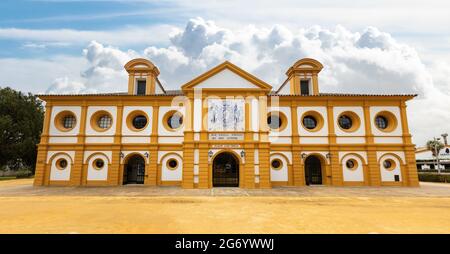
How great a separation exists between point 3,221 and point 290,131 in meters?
21.2

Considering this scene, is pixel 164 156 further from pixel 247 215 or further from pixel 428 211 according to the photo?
pixel 428 211

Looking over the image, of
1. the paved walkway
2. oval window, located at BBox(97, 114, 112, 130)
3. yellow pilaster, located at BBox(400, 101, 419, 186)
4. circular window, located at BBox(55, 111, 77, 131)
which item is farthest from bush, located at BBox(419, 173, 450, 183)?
circular window, located at BBox(55, 111, 77, 131)

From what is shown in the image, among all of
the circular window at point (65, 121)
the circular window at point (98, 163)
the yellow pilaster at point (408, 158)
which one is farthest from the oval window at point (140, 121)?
the yellow pilaster at point (408, 158)

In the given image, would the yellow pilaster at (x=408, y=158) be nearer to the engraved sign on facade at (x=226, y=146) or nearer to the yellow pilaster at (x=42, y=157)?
the engraved sign on facade at (x=226, y=146)

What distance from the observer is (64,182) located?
72.8 ft

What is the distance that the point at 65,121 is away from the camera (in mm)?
24094

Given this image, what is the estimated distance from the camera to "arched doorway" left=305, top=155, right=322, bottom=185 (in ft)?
78.1

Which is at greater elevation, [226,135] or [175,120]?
[175,120]

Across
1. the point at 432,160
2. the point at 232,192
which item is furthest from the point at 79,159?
the point at 432,160

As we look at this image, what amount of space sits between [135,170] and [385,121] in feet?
88.7

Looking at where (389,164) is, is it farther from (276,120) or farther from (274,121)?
(274,121)

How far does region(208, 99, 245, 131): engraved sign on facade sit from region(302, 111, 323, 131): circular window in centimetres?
743

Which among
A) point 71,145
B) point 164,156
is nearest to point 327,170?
point 164,156
